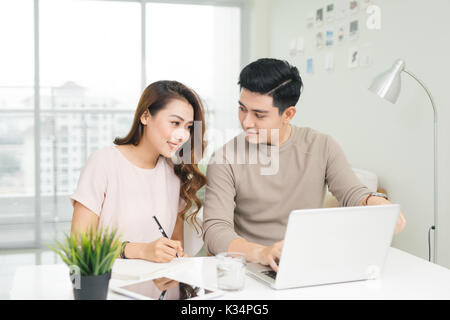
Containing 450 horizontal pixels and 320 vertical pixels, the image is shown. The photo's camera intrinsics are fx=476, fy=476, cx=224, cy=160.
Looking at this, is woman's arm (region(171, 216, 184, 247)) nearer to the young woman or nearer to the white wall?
the young woman

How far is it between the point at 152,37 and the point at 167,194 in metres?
2.77

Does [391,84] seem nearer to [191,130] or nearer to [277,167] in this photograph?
[277,167]

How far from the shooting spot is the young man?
5.25 feet

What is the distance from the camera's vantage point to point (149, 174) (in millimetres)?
1607

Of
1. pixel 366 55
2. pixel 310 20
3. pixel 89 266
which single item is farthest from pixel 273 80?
pixel 310 20

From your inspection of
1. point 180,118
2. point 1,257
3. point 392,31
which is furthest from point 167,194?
point 1,257

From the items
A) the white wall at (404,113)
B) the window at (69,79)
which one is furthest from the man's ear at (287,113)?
the window at (69,79)

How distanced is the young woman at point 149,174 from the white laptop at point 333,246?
57cm

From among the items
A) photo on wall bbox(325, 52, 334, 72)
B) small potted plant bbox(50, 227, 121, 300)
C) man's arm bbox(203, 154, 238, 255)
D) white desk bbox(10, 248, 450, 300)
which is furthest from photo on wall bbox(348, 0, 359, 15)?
small potted plant bbox(50, 227, 121, 300)

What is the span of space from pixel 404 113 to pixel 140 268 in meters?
1.63

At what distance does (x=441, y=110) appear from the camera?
2068mm

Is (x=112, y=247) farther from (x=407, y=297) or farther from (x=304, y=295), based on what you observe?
(x=407, y=297)

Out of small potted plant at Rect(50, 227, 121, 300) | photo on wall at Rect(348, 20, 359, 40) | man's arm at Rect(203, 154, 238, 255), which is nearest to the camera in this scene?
small potted plant at Rect(50, 227, 121, 300)

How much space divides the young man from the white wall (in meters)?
0.70
